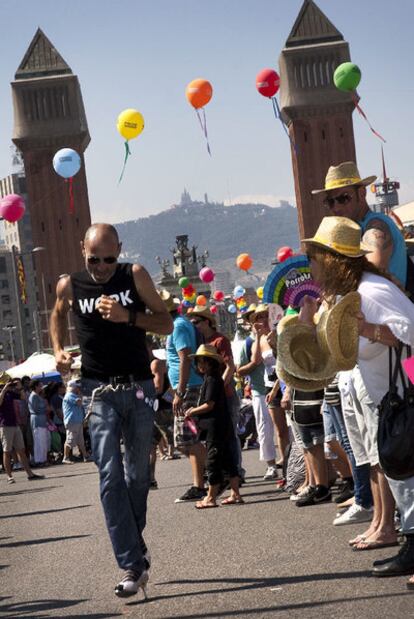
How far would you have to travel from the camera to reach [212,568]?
8016mm

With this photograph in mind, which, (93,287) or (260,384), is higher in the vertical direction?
(93,287)

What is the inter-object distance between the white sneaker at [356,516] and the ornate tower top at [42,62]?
349ft

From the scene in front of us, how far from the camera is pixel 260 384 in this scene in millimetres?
14812

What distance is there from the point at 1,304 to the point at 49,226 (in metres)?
81.3

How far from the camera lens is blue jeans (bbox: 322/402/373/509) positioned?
933 centimetres

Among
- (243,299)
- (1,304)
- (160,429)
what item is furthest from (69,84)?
(160,429)

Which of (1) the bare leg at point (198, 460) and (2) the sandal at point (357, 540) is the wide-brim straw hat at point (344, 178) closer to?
(2) the sandal at point (357, 540)

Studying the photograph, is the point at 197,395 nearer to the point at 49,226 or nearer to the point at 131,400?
the point at 131,400

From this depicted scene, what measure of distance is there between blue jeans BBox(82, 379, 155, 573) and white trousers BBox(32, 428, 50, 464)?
20272mm

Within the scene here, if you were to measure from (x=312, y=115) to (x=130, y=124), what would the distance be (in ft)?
256

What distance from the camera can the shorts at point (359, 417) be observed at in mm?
7539

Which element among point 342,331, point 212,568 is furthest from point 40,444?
point 342,331

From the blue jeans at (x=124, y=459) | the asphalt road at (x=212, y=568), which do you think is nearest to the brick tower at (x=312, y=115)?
the asphalt road at (x=212, y=568)

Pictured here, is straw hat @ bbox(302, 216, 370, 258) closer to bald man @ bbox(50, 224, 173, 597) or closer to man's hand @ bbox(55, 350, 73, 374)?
bald man @ bbox(50, 224, 173, 597)
